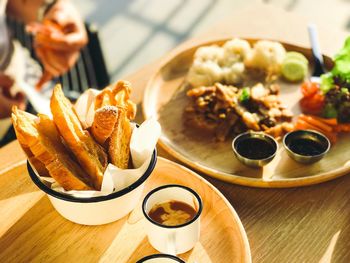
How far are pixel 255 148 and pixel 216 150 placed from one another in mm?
173

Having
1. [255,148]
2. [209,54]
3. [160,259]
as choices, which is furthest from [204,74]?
[160,259]

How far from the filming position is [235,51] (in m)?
2.21

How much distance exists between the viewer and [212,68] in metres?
2.12

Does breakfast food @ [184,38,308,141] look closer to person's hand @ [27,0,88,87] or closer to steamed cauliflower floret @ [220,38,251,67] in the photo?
steamed cauliflower floret @ [220,38,251,67]

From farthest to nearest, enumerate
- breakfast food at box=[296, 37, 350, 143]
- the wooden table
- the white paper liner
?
breakfast food at box=[296, 37, 350, 143], the wooden table, the white paper liner

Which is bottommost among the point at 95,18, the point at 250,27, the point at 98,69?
the point at 95,18

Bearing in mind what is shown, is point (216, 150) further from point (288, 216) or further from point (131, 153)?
point (131, 153)

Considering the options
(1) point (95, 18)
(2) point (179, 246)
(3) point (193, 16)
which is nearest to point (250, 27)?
(2) point (179, 246)

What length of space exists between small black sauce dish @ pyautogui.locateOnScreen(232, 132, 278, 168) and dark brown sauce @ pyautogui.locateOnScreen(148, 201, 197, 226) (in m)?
0.38

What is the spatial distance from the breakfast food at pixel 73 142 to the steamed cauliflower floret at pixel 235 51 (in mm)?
970

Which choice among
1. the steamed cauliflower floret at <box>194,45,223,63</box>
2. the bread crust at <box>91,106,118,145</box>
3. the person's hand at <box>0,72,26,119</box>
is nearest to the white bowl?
the bread crust at <box>91,106,118,145</box>

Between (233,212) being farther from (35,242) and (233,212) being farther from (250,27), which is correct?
(250,27)

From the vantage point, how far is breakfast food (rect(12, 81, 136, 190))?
1.22 metres

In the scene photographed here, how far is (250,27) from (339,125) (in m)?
0.92
